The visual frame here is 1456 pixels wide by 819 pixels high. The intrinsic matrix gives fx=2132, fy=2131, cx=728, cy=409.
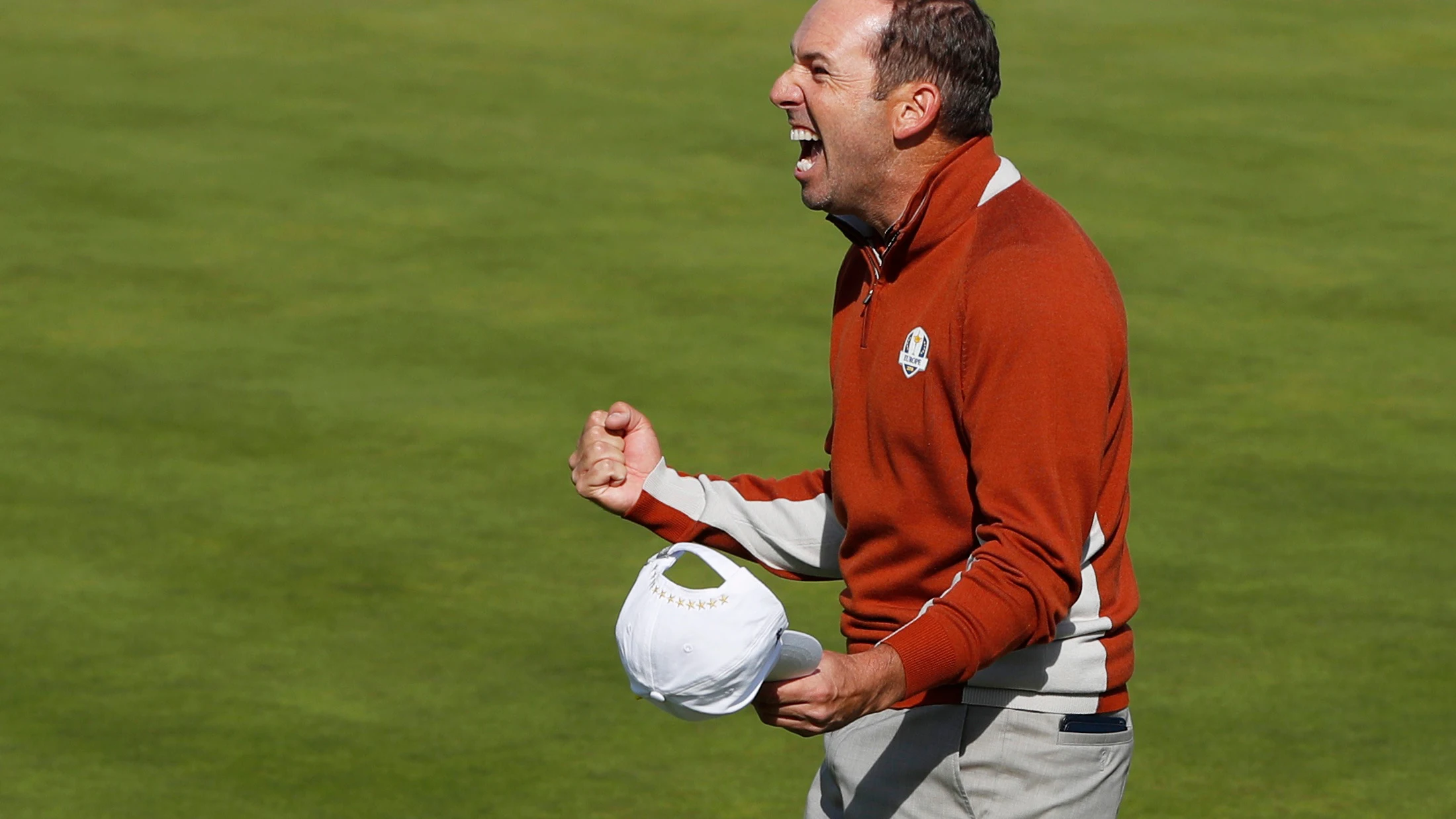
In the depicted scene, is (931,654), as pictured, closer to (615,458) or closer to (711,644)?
(711,644)

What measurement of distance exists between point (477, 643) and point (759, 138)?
20.7 ft

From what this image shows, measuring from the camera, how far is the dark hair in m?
3.38

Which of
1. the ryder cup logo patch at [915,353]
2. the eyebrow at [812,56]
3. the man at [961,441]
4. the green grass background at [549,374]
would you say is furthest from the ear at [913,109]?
the green grass background at [549,374]

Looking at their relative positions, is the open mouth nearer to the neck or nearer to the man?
the man

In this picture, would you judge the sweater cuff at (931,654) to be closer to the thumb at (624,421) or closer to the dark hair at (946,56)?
the dark hair at (946,56)

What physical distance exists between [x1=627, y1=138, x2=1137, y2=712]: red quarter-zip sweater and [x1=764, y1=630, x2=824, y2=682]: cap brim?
14 centimetres

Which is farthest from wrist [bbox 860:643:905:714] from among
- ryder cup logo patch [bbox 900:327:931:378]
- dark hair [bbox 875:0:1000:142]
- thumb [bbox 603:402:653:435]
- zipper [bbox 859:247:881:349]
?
thumb [bbox 603:402:653:435]

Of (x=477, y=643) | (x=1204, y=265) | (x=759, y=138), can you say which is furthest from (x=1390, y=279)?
(x=477, y=643)

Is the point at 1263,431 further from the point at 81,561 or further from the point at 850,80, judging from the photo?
the point at 850,80

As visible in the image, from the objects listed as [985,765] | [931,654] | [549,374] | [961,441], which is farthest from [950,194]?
[549,374]

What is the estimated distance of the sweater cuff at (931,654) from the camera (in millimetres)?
2957

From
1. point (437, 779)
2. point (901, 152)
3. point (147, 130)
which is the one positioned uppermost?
point (901, 152)

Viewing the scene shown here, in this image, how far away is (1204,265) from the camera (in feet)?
34.0

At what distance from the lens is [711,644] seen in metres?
2.86
